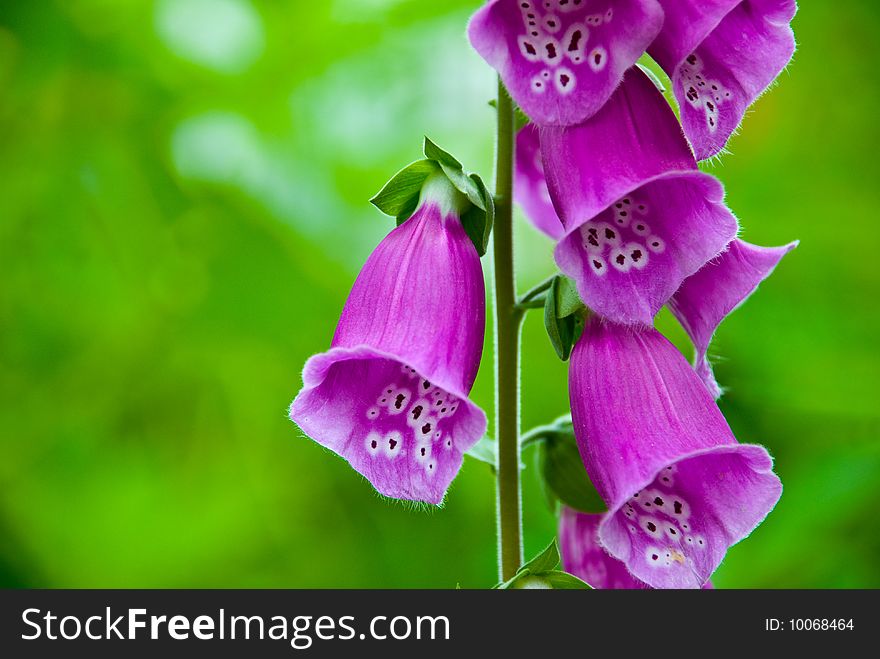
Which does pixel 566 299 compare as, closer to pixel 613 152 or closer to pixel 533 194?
pixel 613 152

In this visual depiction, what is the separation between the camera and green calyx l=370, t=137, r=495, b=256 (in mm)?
1077

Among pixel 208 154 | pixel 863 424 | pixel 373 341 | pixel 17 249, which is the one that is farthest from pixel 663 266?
pixel 17 249

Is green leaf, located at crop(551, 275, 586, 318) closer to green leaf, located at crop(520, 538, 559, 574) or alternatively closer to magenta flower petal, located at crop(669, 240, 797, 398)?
magenta flower petal, located at crop(669, 240, 797, 398)

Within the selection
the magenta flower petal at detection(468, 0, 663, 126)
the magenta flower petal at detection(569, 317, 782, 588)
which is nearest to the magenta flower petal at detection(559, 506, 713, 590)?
the magenta flower petal at detection(569, 317, 782, 588)

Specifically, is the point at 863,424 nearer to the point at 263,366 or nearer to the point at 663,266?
the point at 663,266

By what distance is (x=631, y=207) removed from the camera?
1020 mm

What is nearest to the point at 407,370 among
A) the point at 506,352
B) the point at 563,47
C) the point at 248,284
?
the point at 506,352

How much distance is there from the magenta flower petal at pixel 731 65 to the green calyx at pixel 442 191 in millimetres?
243

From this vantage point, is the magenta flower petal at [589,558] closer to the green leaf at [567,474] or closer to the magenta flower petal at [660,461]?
the green leaf at [567,474]

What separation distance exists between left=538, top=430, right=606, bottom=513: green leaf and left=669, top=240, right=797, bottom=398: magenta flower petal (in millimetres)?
234

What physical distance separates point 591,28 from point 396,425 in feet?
1.54

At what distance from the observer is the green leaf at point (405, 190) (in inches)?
43.6

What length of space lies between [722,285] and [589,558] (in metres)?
0.45

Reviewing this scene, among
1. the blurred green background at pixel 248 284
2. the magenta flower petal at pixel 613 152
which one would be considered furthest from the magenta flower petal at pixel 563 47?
the blurred green background at pixel 248 284
